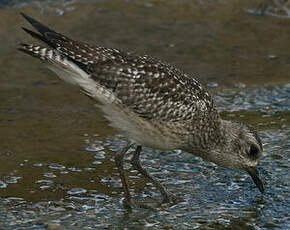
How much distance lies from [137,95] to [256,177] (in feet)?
4.68

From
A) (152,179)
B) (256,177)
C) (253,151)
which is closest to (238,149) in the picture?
(253,151)

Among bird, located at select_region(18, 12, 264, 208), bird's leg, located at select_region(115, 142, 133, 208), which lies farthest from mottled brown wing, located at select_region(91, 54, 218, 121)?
bird's leg, located at select_region(115, 142, 133, 208)

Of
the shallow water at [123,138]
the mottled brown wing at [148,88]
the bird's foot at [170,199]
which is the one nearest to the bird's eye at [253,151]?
the shallow water at [123,138]

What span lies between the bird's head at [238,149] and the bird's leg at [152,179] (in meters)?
0.70

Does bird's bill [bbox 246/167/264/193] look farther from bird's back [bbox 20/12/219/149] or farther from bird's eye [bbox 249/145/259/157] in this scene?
bird's back [bbox 20/12/219/149]

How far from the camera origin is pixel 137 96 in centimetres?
673

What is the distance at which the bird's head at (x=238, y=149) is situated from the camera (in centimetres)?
704

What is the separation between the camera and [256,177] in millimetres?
6875

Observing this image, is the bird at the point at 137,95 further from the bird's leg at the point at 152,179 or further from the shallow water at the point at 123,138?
the shallow water at the point at 123,138

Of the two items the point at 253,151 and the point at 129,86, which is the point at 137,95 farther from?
the point at 253,151

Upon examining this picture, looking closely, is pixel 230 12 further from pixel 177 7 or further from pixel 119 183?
pixel 119 183

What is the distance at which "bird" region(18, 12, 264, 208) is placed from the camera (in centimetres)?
666

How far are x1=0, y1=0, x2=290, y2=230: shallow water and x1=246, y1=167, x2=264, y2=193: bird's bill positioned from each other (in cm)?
10

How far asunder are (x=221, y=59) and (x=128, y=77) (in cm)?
430
